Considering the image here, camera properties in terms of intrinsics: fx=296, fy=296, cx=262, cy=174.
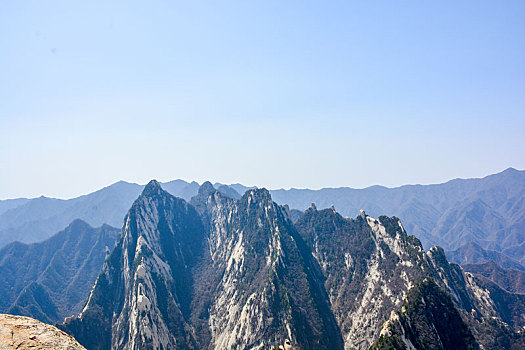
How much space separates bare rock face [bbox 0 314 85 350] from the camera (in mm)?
19744

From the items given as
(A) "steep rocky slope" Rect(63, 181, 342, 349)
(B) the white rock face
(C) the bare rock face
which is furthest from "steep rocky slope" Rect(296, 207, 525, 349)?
(C) the bare rock face

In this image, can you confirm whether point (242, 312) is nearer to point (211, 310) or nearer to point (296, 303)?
point (296, 303)

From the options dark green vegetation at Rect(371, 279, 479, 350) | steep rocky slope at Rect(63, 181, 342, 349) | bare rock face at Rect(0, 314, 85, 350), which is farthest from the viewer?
steep rocky slope at Rect(63, 181, 342, 349)

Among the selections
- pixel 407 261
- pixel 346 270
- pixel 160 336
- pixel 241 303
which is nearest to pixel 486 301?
pixel 407 261

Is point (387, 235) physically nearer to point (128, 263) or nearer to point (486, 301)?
point (486, 301)

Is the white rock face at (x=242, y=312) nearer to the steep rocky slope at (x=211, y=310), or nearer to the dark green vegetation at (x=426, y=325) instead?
the steep rocky slope at (x=211, y=310)

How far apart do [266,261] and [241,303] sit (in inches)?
1306

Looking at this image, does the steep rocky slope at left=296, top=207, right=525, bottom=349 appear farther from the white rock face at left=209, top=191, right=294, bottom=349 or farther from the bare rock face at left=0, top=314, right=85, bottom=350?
the bare rock face at left=0, top=314, right=85, bottom=350

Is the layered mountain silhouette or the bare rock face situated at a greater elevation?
the bare rock face

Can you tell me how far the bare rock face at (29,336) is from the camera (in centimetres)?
1974

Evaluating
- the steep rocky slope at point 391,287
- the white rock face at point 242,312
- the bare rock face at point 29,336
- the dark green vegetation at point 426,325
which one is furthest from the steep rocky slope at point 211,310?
the bare rock face at point 29,336

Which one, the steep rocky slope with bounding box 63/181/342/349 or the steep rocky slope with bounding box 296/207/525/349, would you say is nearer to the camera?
the steep rocky slope with bounding box 296/207/525/349

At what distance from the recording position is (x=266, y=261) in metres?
197

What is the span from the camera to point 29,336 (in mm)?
20984
